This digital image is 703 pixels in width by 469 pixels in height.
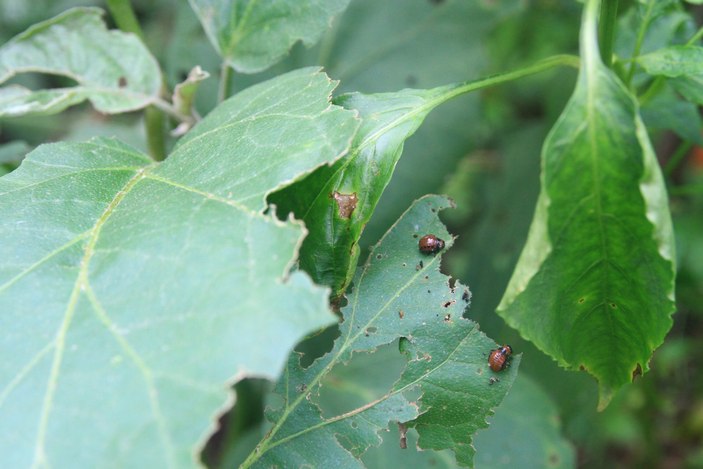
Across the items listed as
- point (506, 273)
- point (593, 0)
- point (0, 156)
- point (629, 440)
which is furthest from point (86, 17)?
point (629, 440)

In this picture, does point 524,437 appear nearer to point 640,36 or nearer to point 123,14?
point 640,36

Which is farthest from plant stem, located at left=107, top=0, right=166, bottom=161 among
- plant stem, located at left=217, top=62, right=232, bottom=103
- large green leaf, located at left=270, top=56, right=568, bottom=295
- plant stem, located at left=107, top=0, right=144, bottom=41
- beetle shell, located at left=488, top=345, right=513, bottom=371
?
beetle shell, located at left=488, top=345, right=513, bottom=371

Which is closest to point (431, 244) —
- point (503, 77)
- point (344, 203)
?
point (344, 203)

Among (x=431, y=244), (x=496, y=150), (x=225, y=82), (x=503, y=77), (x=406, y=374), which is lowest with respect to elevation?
(x=496, y=150)

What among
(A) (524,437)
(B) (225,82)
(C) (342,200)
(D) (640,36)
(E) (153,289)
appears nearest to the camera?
(E) (153,289)

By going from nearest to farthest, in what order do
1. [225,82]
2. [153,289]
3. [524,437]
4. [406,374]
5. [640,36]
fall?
[153,289] → [406,374] → [640,36] → [225,82] → [524,437]
